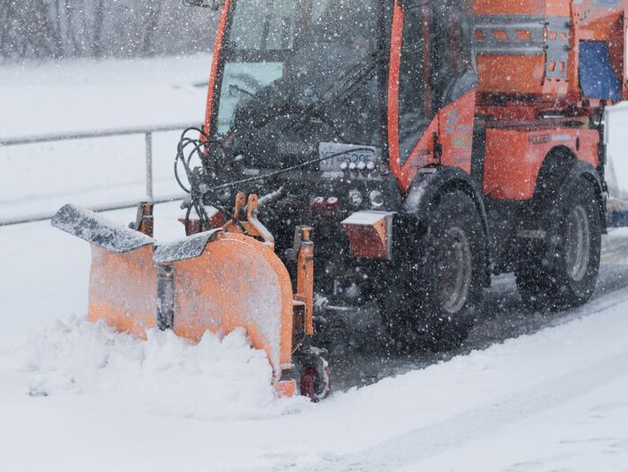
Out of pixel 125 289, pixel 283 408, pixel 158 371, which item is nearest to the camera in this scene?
pixel 283 408

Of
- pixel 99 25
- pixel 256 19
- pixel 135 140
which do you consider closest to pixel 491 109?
pixel 256 19

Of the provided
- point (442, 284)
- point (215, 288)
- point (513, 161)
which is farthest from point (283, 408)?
point (513, 161)

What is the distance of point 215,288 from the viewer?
712 cm

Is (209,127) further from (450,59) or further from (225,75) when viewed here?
(450,59)

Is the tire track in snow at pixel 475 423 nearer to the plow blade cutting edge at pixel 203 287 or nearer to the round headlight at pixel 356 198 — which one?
the plow blade cutting edge at pixel 203 287

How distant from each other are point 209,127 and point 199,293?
69.0 inches

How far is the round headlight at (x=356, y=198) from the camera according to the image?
786 cm

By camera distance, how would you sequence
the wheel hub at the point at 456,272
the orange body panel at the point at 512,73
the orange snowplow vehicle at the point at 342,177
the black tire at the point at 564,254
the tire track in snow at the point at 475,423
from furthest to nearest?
the black tire at the point at 564,254, the orange body panel at the point at 512,73, the wheel hub at the point at 456,272, the orange snowplow vehicle at the point at 342,177, the tire track in snow at the point at 475,423

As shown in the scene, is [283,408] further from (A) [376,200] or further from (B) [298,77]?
(B) [298,77]

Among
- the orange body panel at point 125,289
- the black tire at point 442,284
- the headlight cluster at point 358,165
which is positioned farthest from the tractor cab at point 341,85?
the orange body panel at point 125,289

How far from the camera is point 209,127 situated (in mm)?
8633

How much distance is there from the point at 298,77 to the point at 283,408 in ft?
7.88

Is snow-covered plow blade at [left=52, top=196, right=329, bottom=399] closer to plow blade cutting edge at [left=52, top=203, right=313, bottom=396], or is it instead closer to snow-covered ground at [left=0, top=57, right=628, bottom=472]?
plow blade cutting edge at [left=52, top=203, right=313, bottom=396]

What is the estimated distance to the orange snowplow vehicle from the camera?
7.21 meters
